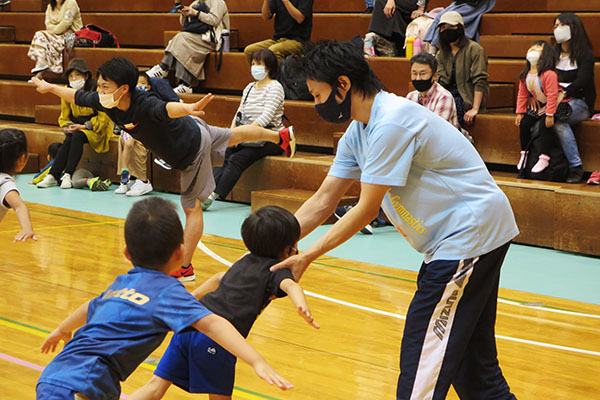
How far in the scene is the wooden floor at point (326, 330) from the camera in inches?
132

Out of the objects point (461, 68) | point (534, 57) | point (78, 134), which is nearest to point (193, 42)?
point (78, 134)

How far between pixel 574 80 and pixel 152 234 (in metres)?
5.18

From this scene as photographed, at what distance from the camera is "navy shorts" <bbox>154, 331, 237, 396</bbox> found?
8.49 feet

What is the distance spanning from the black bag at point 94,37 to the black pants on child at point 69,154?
2.62 meters

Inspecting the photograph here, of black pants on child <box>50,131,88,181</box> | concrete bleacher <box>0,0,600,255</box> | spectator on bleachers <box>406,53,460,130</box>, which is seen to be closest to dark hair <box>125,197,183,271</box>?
concrete bleacher <box>0,0,600,255</box>

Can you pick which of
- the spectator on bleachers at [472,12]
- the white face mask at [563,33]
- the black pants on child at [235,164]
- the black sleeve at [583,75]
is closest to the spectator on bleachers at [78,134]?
the black pants on child at [235,164]

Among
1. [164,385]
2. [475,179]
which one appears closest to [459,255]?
[475,179]

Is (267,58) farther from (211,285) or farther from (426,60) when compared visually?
(211,285)

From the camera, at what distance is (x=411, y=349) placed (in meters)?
2.36

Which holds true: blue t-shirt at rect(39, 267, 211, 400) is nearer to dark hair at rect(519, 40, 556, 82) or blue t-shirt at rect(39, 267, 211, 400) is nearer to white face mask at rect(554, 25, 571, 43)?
dark hair at rect(519, 40, 556, 82)

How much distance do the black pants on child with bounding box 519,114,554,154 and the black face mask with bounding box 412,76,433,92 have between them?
85 cm

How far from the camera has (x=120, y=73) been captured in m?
4.84

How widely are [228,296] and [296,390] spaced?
80 centimetres

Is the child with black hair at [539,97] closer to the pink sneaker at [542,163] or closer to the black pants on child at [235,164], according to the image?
the pink sneaker at [542,163]
